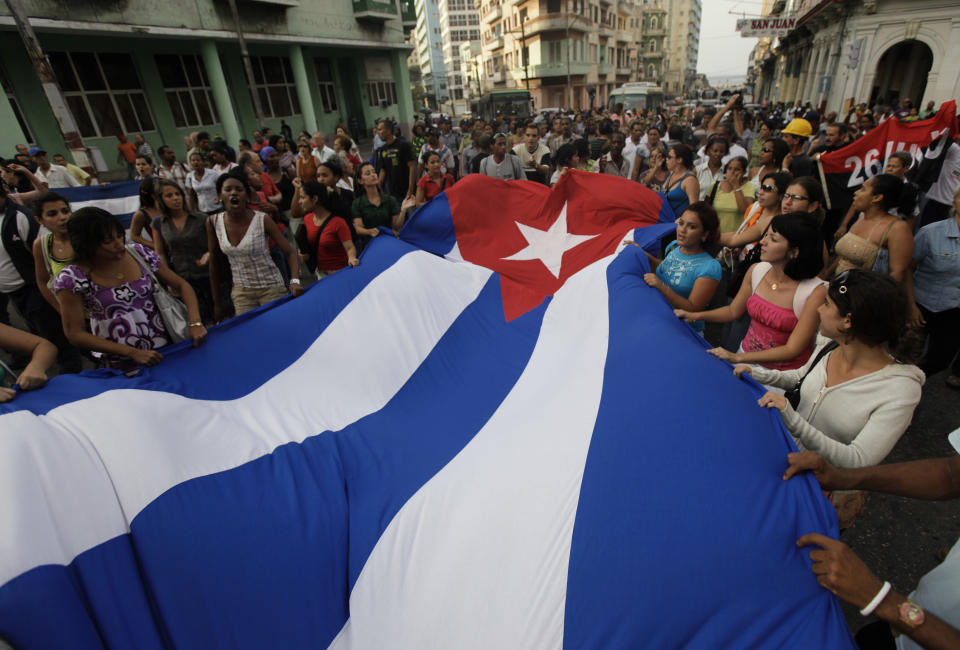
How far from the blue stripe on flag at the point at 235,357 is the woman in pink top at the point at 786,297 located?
2131mm

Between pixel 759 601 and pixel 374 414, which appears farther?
pixel 374 414

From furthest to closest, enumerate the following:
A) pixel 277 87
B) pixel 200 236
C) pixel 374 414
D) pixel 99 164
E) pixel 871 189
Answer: pixel 277 87 < pixel 99 164 < pixel 200 236 < pixel 871 189 < pixel 374 414

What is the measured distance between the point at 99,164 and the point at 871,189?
13170 millimetres

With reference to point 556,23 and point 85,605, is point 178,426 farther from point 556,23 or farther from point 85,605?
point 556,23

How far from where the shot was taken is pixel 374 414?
7.72 ft

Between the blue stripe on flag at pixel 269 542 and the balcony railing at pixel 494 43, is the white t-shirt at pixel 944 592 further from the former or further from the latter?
the balcony railing at pixel 494 43

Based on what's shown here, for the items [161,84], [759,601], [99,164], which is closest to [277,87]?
[161,84]

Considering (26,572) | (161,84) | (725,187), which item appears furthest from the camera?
(161,84)

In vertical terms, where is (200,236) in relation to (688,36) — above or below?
below

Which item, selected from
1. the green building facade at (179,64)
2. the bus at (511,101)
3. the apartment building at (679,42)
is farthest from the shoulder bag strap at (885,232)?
the apartment building at (679,42)

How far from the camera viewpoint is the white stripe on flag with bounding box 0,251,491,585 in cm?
133

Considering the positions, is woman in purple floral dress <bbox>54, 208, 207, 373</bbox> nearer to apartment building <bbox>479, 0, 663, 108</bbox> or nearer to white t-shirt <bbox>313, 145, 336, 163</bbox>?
white t-shirt <bbox>313, 145, 336, 163</bbox>

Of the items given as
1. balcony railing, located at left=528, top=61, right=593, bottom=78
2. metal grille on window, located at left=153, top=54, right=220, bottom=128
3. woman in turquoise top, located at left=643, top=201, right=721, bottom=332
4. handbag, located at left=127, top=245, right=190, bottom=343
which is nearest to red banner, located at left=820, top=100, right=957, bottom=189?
woman in turquoise top, located at left=643, top=201, right=721, bottom=332

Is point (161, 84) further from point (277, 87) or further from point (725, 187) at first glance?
point (725, 187)
